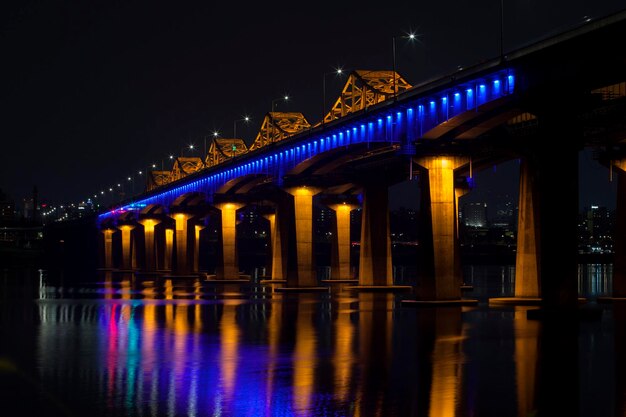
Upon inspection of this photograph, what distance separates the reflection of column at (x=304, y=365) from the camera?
1070 inches

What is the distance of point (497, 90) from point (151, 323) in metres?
22.2

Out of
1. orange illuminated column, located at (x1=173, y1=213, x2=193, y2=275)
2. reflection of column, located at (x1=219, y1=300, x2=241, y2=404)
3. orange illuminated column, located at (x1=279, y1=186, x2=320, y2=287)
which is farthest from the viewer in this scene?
orange illuminated column, located at (x1=173, y1=213, x2=193, y2=275)

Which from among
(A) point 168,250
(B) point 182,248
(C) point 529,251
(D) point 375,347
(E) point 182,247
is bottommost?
(D) point 375,347

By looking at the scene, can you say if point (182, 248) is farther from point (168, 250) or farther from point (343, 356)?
point (343, 356)

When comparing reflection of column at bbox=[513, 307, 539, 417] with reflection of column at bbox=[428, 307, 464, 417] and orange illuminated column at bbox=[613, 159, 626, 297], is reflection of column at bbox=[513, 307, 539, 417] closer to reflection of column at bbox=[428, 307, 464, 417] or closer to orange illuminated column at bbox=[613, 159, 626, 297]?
reflection of column at bbox=[428, 307, 464, 417]

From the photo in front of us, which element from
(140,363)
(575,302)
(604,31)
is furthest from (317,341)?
(604,31)

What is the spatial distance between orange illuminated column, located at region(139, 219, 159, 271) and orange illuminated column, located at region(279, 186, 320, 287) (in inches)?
3163

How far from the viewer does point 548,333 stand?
44.8 metres

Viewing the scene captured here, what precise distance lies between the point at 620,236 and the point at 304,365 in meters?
41.1

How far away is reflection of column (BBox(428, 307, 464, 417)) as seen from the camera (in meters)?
26.6

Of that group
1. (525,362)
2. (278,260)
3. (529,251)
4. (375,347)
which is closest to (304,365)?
(375,347)

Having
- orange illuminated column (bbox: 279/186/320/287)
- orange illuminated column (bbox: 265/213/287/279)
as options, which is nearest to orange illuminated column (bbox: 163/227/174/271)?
orange illuminated column (bbox: 265/213/287/279)

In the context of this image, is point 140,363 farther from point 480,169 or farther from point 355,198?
point 355,198

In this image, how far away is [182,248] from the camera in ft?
481
